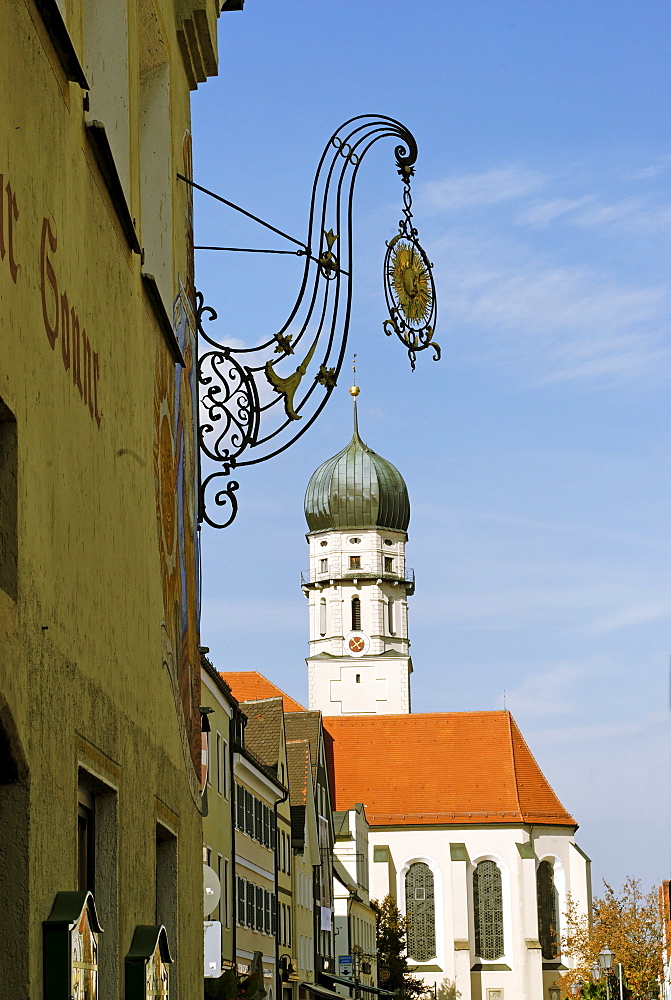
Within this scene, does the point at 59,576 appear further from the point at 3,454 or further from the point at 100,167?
the point at 100,167

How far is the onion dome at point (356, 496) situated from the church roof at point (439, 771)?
63.6 ft

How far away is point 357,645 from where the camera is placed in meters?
98.6

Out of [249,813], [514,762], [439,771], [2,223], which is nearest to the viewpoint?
[2,223]

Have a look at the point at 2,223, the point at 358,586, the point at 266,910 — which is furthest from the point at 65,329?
the point at 358,586

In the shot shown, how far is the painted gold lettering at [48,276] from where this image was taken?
4.49 meters

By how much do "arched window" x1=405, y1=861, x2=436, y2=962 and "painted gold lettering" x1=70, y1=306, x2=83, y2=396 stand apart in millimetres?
74318

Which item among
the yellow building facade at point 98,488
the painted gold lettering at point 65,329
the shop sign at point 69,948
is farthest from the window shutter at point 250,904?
the painted gold lettering at point 65,329

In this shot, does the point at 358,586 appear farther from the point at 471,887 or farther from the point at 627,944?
the point at 627,944

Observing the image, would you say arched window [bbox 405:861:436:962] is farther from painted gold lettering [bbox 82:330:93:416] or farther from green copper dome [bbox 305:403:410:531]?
painted gold lettering [bbox 82:330:93:416]

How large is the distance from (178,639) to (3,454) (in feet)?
13.6

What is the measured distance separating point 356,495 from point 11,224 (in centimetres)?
9968

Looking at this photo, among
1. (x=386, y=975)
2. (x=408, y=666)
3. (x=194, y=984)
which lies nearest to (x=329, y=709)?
(x=408, y=666)

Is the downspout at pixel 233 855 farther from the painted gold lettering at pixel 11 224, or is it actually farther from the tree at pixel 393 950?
the tree at pixel 393 950

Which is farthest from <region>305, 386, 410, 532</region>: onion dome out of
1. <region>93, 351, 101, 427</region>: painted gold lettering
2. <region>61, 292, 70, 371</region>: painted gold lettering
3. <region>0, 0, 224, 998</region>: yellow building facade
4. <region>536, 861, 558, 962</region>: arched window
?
<region>61, 292, 70, 371</region>: painted gold lettering
